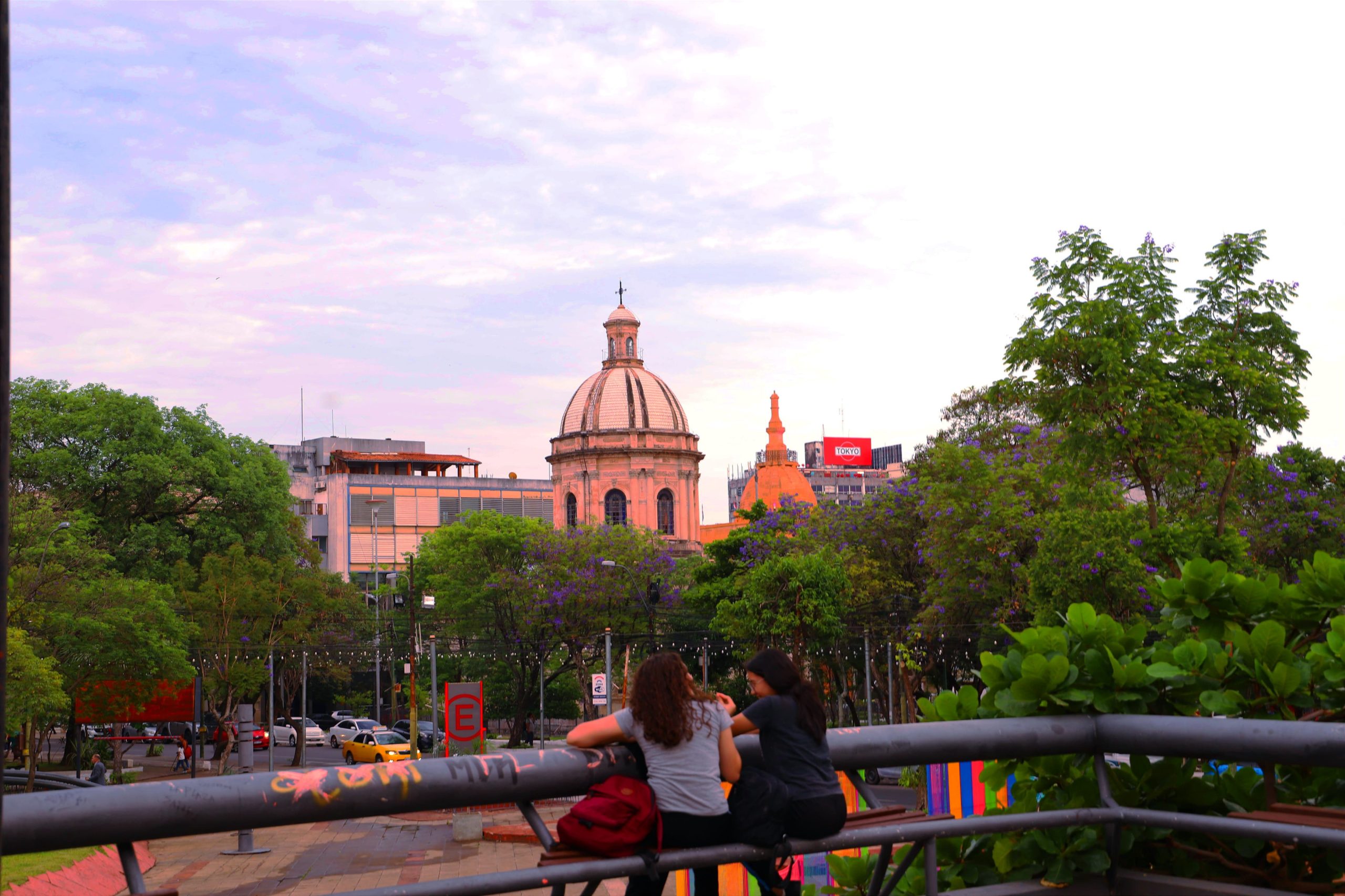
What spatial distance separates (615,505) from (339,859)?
3288 inches

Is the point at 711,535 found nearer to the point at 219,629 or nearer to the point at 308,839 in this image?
the point at 219,629

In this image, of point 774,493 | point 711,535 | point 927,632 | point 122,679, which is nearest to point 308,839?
point 122,679

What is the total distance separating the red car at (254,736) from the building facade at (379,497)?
125ft

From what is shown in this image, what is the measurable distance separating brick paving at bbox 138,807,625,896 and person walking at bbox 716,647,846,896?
75 centimetres

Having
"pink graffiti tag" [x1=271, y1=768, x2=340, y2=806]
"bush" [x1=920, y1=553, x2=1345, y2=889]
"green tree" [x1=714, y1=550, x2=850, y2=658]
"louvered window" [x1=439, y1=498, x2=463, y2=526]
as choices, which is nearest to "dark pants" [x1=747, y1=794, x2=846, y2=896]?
"bush" [x1=920, y1=553, x2=1345, y2=889]

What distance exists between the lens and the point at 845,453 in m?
157

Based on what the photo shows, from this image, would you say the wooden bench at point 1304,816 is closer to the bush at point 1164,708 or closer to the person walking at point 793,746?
the bush at point 1164,708

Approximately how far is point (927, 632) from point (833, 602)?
209 inches

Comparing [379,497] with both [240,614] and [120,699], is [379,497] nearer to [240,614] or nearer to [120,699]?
[240,614]

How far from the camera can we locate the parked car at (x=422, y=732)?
60.7m

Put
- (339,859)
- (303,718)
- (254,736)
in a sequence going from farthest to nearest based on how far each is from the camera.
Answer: (254,736) < (303,718) < (339,859)

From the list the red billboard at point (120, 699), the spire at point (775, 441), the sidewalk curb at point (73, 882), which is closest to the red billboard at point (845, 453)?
the spire at point (775, 441)

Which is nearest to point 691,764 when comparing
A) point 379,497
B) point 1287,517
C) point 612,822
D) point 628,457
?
point 612,822

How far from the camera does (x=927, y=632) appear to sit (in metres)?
41.7
